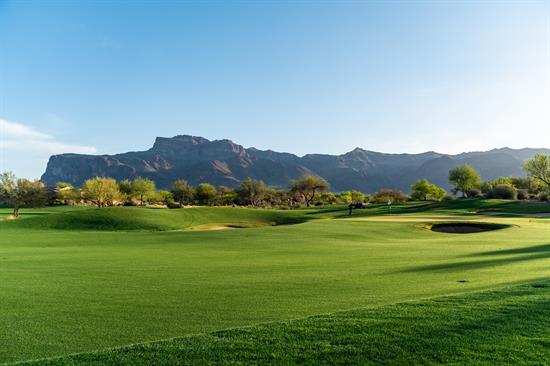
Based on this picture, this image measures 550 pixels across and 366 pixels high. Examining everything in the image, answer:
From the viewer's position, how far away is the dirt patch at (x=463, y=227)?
34878mm

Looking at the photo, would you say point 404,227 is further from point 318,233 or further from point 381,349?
point 381,349

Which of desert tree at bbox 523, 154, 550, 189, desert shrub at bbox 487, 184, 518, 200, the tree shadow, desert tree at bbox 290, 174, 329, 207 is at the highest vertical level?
desert tree at bbox 523, 154, 550, 189

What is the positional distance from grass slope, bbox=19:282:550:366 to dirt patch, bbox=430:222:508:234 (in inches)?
1214

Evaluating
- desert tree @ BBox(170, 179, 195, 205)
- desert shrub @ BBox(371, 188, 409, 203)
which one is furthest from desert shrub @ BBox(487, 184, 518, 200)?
desert tree @ BBox(170, 179, 195, 205)

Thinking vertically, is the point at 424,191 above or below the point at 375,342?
above

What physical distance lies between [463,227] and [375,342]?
34673mm

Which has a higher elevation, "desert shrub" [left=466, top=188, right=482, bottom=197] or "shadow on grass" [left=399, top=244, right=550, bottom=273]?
"desert shrub" [left=466, top=188, right=482, bottom=197]

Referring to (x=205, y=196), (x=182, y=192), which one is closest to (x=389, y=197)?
(x=205, y=196)

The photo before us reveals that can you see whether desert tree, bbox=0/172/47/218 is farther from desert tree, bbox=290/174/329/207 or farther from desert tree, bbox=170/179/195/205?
desert tree, bbox=290/174/329/207

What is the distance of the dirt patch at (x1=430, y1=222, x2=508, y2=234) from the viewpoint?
34878mm

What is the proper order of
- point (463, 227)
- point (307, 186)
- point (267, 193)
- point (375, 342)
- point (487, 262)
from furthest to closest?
point (267, 193) < point (307, 186) < point (463, 227) < point (487, 262) < point (375, 342)

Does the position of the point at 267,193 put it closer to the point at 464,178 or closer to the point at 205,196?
the point at 205,196

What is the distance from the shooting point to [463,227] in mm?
36188

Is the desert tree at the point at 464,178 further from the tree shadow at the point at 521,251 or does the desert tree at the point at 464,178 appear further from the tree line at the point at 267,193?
the tree shadow at the point at 521,251
